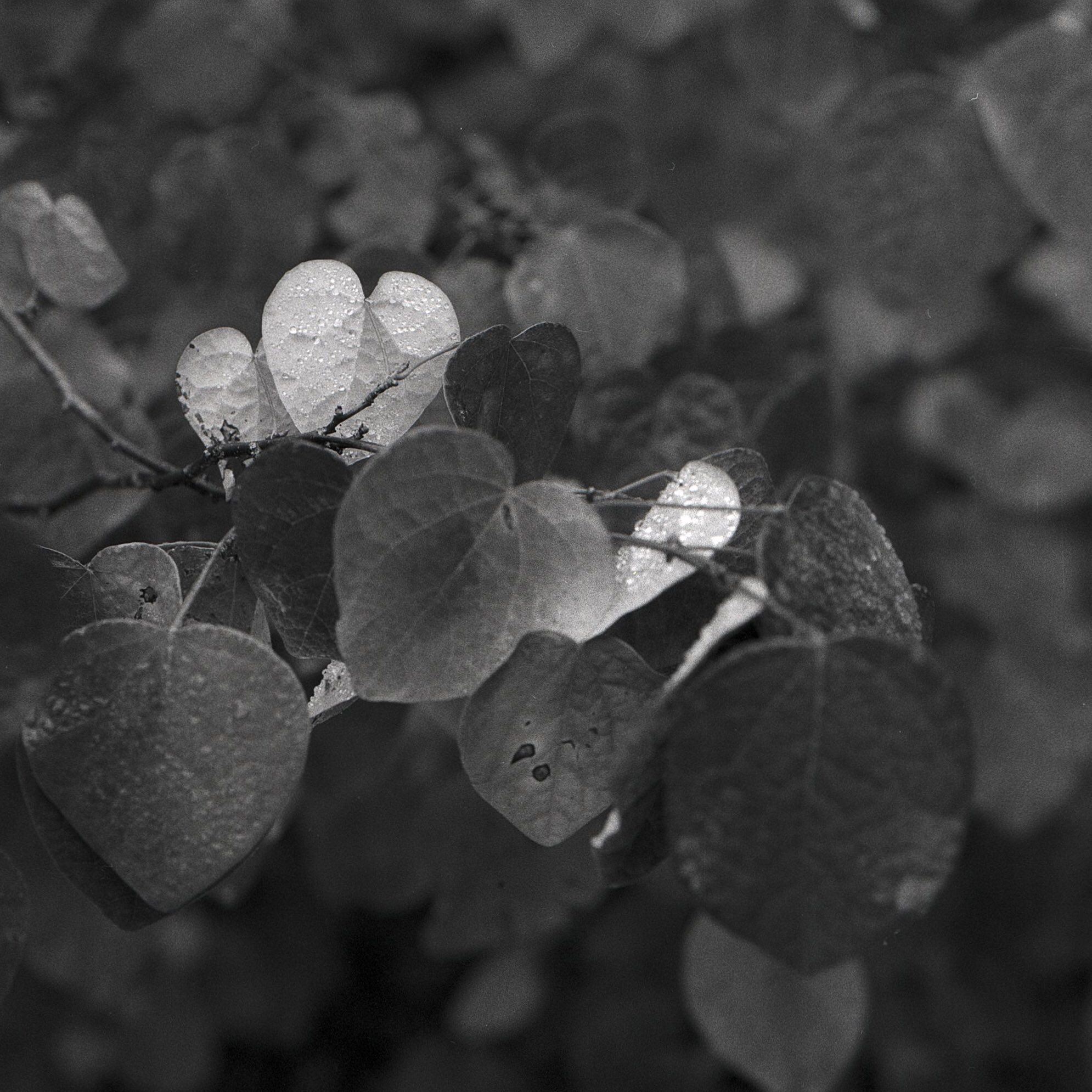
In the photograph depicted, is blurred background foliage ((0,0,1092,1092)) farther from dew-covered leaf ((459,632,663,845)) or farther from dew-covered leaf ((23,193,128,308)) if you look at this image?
dew-covered leaf ((459,632,663,845))

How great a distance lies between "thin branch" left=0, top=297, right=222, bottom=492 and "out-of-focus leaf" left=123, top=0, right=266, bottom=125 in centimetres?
38

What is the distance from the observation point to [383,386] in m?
0.38

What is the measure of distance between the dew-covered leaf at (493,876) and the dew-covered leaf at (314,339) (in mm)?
279

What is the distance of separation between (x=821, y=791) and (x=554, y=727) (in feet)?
0.29

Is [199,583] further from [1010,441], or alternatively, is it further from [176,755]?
[1010,441]

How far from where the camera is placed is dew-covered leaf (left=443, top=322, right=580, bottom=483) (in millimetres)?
364

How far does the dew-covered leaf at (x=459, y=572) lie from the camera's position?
0.32m

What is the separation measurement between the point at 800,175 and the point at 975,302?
0.65 feet

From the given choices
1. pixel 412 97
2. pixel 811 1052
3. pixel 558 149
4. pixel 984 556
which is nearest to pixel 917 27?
pixel 558 149

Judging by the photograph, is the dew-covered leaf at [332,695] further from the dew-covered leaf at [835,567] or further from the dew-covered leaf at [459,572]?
the dew-covered leaf at [835,567]

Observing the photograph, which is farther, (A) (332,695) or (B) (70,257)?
(B) (70,257)

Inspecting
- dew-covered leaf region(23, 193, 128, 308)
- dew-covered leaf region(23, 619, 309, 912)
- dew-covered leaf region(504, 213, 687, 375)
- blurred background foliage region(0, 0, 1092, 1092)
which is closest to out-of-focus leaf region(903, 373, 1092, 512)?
blurred background foliage region(0, 0, 1092, 1092)

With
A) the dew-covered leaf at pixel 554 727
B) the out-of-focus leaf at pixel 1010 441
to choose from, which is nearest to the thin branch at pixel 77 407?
the dew-covered leaf at pixel 554 727

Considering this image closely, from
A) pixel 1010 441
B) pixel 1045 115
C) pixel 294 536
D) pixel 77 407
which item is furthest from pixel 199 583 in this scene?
pixel 1010 441
